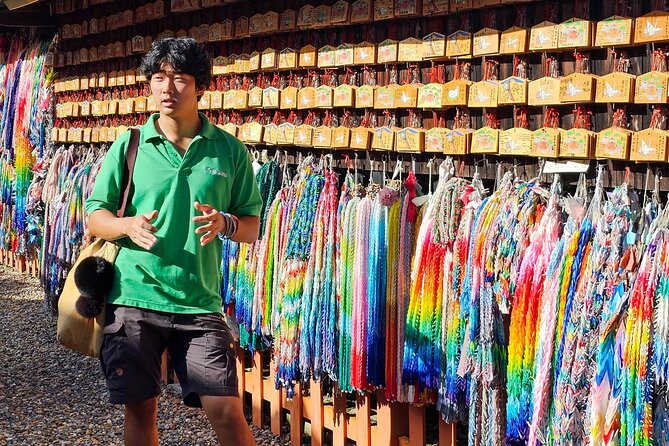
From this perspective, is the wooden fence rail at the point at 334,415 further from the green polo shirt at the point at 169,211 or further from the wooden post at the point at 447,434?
the green polo shirt at the point at 169,211

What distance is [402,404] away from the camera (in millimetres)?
4098

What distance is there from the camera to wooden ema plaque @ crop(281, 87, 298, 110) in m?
4.60

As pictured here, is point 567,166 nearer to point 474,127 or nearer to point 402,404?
point 474,127

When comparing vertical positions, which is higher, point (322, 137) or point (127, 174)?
point (322, 137)

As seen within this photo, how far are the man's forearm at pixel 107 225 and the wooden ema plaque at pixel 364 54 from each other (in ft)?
4.83

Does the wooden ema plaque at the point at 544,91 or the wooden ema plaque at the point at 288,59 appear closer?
the wooden ema plaque at the point at 544,91

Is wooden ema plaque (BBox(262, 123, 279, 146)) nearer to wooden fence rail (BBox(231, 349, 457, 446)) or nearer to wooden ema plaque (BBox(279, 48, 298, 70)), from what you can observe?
wooden ema plaque (BBox(279, 48, 298, 70))

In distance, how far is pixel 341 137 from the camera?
14.0ft

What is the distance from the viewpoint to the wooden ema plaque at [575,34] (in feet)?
10.2

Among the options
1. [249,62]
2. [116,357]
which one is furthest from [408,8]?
[116,357]

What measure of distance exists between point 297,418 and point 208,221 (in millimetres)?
1987

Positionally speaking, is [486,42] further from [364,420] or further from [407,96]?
[364,420]

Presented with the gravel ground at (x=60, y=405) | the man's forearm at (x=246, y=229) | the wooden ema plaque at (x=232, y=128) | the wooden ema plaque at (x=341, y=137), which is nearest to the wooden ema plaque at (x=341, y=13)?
the wooden ema plaque at (x=341, y=137)

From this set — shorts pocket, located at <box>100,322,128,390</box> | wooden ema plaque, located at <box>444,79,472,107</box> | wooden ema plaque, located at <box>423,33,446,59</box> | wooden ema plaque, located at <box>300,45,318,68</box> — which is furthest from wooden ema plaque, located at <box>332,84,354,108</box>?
shorts pocket, located at <box>100,322,128,390</box>
